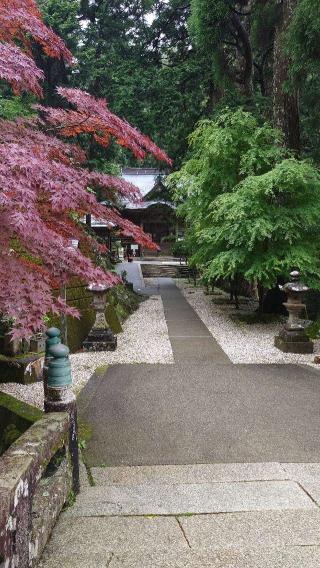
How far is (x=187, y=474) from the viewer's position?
11.5 ft

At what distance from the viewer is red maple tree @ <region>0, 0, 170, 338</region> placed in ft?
8.16

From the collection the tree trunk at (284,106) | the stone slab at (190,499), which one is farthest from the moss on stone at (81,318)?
the tree trunk at (284,106)

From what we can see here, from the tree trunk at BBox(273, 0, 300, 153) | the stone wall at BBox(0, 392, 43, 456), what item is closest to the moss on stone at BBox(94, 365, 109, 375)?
the stone wall at BBox(0, 392, 43, 456)

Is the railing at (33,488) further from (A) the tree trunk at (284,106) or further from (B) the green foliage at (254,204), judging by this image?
(A) the tree trunk at (284,106)

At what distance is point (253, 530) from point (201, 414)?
2.38m

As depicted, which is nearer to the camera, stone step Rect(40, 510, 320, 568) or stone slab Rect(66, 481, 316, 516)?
stone step Rect(40, 510, 320, 568)

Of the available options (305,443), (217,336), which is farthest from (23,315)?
(217,336)

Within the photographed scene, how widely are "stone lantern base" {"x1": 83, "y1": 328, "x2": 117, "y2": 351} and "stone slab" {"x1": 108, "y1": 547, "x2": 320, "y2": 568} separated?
600cm

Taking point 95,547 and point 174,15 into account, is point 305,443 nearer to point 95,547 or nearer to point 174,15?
point 95,547

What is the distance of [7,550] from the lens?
187 cm

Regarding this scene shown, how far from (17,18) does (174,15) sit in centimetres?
1624

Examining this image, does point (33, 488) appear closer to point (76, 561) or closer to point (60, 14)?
point (76, 561)

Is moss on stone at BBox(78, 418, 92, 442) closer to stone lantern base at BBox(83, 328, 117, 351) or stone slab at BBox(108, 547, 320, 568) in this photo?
stone slab at BBox(108, 547, 320, 568)

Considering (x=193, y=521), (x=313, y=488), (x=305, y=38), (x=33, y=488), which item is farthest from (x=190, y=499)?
(x=305, y=38)
